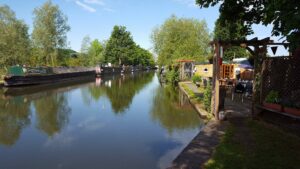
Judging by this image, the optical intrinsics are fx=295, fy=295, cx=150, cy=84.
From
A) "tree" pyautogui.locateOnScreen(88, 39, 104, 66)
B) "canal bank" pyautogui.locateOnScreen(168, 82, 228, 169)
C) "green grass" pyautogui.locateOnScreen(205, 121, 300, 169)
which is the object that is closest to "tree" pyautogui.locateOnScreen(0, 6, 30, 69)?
"tree" pyautogui.locateOnScreen(88, 39, 104, 66)

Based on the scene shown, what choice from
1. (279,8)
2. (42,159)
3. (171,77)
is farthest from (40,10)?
(279,8)

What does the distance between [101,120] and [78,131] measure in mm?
2385

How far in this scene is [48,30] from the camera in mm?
46969

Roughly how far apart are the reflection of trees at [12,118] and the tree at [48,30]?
28.5 metres

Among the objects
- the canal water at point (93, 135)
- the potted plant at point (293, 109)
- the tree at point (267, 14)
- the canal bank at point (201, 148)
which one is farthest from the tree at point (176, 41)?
the potted plant at point (293, 109)

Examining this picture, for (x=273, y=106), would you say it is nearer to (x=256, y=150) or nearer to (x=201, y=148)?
(x=256, y=150)

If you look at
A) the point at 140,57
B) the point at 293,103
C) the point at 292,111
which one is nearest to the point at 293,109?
the point at 292,111

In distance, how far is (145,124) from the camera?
1312 cm

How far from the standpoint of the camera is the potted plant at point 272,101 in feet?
33.1

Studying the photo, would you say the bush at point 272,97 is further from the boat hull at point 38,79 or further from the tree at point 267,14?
the boat hull at point 38,79

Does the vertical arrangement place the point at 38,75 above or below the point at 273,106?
above

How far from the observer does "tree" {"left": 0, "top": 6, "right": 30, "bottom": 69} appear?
3581cm

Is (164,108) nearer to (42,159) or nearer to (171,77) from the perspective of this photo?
(42,159)

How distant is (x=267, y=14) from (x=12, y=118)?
12.3 metres
